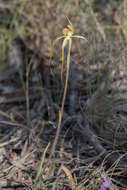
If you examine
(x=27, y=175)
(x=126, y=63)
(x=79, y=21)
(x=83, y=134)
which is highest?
(x=79, y=21)

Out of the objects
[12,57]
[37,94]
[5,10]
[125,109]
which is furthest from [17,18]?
[125,109]

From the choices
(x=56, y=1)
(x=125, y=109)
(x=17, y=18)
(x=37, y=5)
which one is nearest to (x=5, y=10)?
(x=17, y=18)

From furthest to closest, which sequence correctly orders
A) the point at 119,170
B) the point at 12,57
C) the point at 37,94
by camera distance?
the point at 12,57, the point at 37,94, the point at 119,170

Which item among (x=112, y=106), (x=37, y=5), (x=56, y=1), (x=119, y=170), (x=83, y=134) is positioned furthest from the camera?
(x=37, y=5)

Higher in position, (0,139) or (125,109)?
(125,109)

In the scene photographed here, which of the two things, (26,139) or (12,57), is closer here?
(26,139)

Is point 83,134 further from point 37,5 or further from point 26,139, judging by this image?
point 37,5
